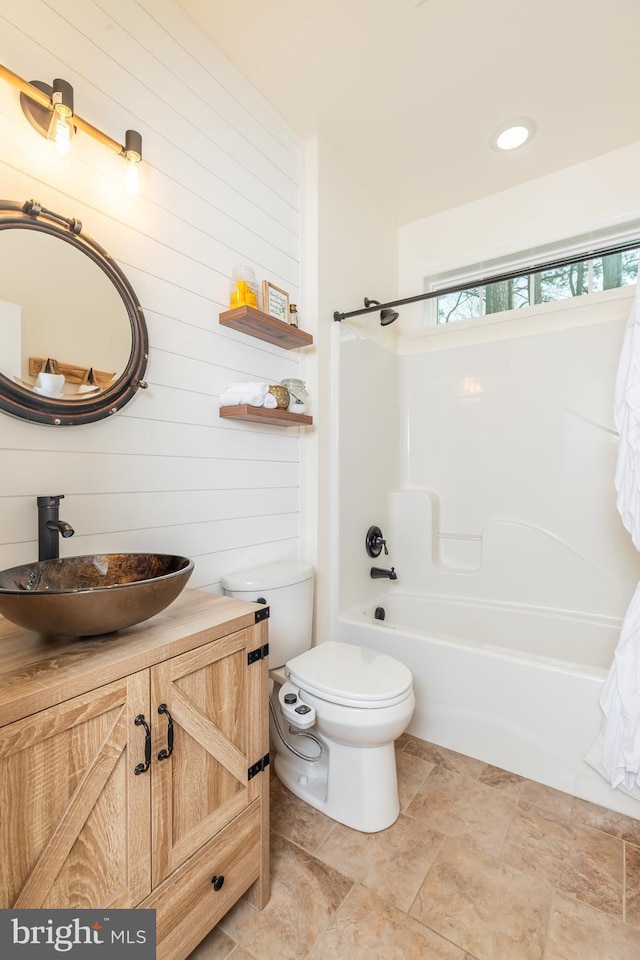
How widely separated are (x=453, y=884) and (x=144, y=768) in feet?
3.42

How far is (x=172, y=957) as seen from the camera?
965mm

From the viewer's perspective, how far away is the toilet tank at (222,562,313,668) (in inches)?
65.4

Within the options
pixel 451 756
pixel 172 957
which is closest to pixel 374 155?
pixel 451 756

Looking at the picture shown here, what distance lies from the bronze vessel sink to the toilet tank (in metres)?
0.50

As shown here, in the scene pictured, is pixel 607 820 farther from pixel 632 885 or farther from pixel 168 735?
pixel 168 735

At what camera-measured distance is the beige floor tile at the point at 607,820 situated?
1454mm

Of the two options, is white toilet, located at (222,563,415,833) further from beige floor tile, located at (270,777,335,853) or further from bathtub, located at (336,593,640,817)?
bathtub, located at (336,593,640,817)

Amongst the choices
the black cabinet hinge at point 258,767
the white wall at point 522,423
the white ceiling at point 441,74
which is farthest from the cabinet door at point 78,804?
the white ceiling at point 441,74

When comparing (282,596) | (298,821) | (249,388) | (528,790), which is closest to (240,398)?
(249,388)

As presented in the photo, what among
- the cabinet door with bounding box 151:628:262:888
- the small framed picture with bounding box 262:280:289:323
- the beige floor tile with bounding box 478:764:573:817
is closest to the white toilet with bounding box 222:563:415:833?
the cabinet door with bounding box 151:628:262:888

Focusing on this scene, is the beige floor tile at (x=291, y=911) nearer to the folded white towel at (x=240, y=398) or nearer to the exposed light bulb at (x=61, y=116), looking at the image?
the folded white towel at (x=240, y=398)

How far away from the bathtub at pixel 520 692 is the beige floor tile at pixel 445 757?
0.03 metres

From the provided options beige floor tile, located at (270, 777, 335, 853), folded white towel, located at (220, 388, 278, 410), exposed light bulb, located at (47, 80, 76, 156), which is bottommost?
beige floor tile, located at (270, 777, 335, 853)

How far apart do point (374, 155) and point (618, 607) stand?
2.66m
